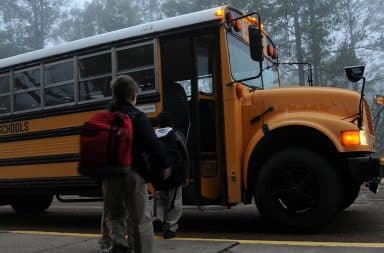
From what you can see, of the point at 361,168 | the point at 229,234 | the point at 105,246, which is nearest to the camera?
the point at 105,246

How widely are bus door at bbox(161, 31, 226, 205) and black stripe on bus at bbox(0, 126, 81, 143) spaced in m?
1.50

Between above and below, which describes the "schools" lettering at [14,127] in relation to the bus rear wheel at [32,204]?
above

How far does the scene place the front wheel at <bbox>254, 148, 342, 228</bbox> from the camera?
5969 mm

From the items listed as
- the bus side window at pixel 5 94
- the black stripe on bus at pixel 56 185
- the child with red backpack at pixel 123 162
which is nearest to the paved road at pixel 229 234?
the black stripe on bus at pixel 56 185

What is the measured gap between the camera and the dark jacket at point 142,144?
14.1ft

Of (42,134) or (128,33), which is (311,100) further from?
(42,134)

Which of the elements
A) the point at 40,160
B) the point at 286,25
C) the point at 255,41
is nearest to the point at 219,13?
the point at 255,41

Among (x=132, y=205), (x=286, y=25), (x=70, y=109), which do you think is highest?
(x=286, y=25)

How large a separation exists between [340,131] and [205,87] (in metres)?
1.69

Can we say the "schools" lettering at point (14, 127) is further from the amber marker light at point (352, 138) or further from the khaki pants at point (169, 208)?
the amber marker light at point (352, 138)

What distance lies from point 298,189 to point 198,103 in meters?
1.53

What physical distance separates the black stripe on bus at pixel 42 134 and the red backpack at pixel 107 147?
10.9ft

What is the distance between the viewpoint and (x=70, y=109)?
7.62 meters

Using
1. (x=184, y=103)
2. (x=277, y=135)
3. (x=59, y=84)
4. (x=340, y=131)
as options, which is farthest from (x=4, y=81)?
(x=340, y=131)
